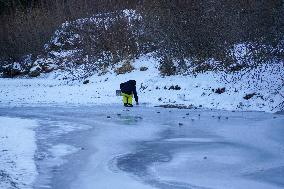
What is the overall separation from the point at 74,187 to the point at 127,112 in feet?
29.0

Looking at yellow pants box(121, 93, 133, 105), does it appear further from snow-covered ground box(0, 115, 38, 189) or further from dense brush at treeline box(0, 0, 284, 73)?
dense brush at treeline box(0, 0, 284, 73)

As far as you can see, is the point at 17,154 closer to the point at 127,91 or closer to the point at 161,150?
the point at 161,150

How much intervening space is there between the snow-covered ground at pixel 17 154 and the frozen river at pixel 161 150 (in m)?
0.17

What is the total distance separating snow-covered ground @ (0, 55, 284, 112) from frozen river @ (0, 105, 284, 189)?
1966 mm

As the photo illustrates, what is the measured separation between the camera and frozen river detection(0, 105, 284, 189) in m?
7.09

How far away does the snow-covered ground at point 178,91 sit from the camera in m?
16.5

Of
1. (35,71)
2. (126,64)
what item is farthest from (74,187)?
(35,71)

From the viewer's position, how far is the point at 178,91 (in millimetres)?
19453

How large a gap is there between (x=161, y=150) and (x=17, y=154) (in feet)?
9.29

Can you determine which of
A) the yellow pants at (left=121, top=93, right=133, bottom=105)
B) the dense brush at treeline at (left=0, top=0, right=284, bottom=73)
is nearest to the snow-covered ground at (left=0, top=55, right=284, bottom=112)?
the dense brush at treeline at (left=0, top=0, right=284, bottom=73)

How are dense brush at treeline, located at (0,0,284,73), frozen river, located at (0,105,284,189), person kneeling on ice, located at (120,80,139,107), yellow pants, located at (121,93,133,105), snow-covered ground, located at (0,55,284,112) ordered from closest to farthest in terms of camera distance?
frozen river, located at (0,105,284,189) < snow-covered ground, located at (0,55,284,112) < person kneeling on ice, located at (120,80,139,107) < yellow pants, located at (121,93,133,105) < dense brush at treeline, located at (0,0,284,73)

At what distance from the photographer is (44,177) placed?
7.28m

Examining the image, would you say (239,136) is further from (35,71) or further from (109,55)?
(35,71)

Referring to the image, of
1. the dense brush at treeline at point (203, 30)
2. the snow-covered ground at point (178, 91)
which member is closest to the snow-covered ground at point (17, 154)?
the snow-covered ground at point (178, 91)
